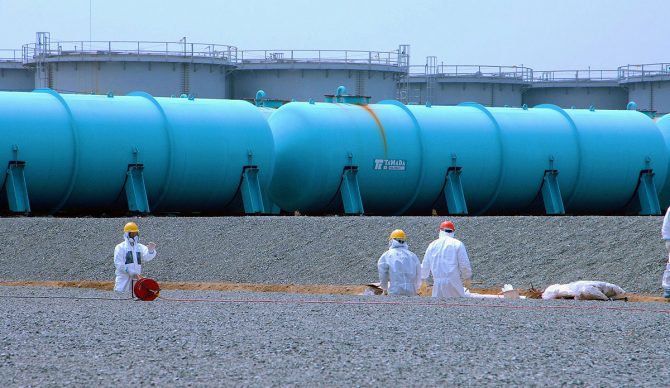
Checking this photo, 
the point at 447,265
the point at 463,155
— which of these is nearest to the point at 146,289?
the point at 447,265

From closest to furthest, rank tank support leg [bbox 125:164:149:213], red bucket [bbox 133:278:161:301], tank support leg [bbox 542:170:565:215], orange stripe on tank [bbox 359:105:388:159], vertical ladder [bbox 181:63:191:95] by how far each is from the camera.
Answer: red bucket [bbox 133:278:161:301]
tank support leg [bbox 125:164:149:213]
orange stripe on tank [bbox 359:105:388:159]
tank support leg [bbox 542:170:565:215]
vertical ladder [bbox 181:63:191:95]

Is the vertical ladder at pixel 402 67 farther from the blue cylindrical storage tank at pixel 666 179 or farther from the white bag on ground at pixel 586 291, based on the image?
the white bag on ground at pixel 586 291

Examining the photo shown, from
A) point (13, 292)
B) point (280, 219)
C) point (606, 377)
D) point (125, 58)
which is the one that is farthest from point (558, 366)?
point (125, 58)

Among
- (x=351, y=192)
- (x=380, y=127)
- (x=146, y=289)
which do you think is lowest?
(x=146, y=289)

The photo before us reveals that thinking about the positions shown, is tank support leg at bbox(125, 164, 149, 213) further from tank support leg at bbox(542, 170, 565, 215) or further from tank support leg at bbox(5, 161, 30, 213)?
tank support leg at bbox(542, 170, 565, 215)

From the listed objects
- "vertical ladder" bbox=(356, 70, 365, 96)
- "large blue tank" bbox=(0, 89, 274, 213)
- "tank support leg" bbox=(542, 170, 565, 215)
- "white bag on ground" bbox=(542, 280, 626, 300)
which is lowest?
"white bag on ground" bbox=(542, 280, 626, 300)

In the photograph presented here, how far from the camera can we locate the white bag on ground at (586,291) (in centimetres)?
1509

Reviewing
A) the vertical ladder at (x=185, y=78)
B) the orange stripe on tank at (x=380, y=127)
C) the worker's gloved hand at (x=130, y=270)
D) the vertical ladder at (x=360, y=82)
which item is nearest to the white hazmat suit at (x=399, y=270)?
the worker's gloved hand at (x=130, y=270)

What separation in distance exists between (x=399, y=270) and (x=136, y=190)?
29.5ft

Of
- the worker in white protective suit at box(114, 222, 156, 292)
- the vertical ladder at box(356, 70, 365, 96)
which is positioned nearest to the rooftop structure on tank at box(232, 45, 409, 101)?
the vertical ladder at box(356, 70, 365, 96)

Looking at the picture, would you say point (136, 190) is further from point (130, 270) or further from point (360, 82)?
point (360, 82)

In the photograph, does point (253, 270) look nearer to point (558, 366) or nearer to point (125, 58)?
point (558, 366)

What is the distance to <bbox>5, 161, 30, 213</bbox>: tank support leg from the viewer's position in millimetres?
22125

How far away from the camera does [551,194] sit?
88.9ft
